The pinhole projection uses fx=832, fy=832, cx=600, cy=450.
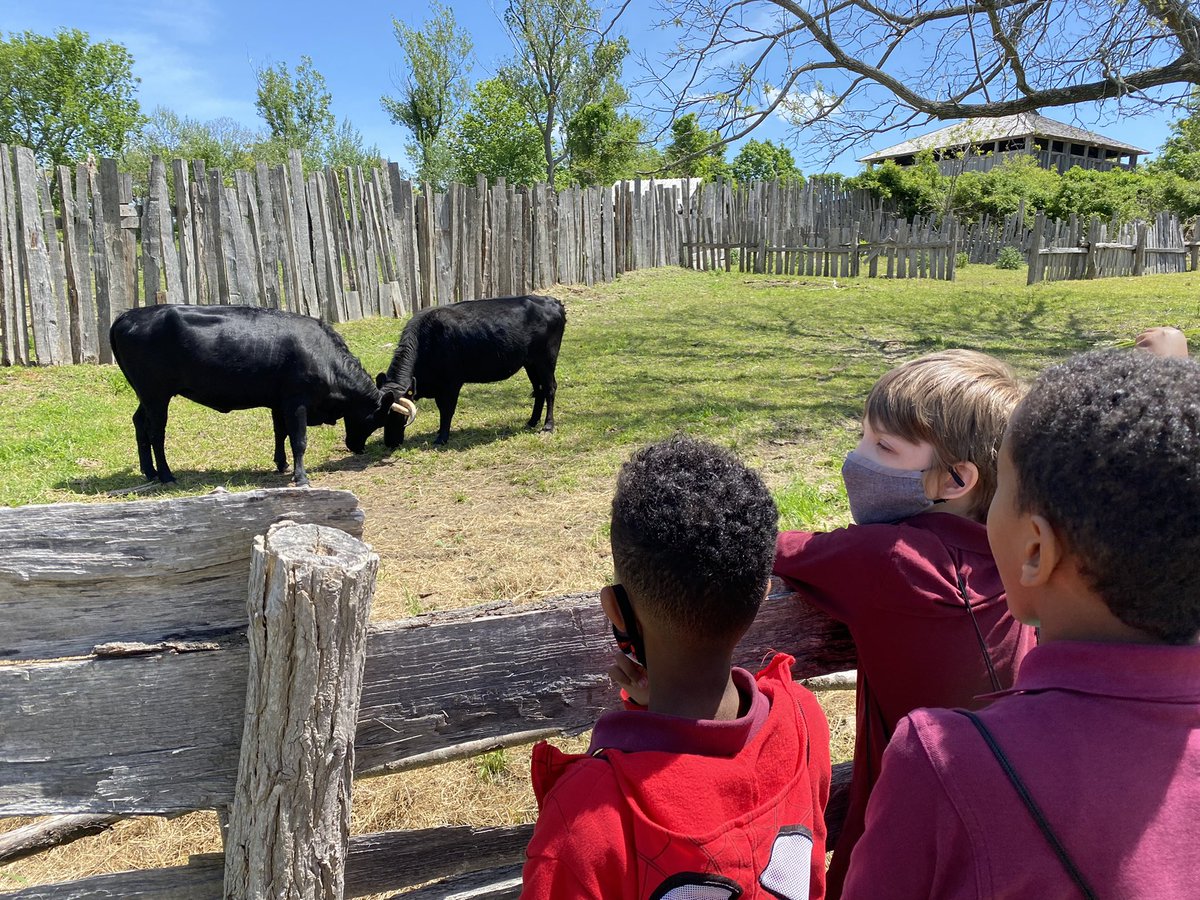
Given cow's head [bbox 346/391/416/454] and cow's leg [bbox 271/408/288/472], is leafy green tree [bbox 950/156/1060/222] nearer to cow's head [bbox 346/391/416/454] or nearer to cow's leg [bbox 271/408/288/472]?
cow's head [bbox 346/391/416/454]

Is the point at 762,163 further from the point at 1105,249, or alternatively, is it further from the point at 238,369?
the point at 238,369

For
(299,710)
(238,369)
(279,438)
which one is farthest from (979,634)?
(279,438)

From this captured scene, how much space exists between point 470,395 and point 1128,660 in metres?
9.89

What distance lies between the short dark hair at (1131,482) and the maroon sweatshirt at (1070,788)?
0.08 m

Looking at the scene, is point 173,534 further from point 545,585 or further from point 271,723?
point 545,585

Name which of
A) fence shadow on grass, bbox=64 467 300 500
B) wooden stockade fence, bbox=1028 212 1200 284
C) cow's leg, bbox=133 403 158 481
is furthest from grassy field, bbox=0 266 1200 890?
wooden stockade fence, bbox=1028 212 1200 284

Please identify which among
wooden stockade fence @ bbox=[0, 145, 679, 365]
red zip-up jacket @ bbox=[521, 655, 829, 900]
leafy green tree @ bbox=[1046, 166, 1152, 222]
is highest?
leafy green tree @ bbox=[1046, 166, 1152, 222]

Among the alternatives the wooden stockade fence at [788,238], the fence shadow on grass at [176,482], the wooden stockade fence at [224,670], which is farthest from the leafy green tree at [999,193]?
the wooden stockade fence at [224,670]

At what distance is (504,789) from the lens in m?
3.56

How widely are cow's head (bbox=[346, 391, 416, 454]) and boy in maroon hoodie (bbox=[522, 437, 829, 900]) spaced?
700cm

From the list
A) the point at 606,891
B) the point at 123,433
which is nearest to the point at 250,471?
the point at 123,433

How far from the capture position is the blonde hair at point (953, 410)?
1.95 metres

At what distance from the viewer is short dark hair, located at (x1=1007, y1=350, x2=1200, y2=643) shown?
3.40 feet

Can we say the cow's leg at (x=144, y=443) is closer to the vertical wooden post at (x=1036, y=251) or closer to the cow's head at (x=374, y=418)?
the cow's head at (x=374, y=418)
